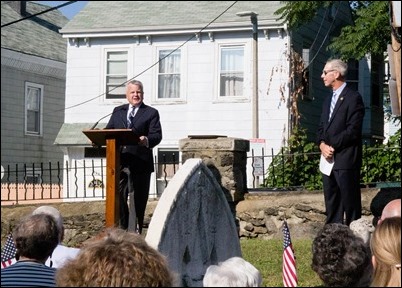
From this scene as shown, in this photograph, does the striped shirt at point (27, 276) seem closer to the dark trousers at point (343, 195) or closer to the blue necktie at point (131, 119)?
the dark trousers at point (343, 195)

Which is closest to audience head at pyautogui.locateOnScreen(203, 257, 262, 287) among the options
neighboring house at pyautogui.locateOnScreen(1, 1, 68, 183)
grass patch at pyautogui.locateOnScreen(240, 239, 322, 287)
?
grass patch at pyautogui.locateOnScreen(240, 239, 322, 287)

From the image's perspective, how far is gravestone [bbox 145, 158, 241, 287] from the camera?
7.71m

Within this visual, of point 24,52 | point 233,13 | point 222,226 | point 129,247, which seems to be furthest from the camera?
point 24,52

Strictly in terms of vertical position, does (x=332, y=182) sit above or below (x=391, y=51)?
below

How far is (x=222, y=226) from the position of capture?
339 inches

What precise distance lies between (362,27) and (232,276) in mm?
10908

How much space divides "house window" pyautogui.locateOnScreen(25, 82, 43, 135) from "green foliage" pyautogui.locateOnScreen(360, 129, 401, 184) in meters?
14.4

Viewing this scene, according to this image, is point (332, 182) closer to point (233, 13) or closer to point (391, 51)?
point (391, 51)

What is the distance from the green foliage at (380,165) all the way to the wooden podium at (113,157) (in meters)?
6.54

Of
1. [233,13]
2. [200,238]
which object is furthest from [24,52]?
[200,238]

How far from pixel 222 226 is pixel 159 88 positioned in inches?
625

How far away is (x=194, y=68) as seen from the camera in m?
23.8

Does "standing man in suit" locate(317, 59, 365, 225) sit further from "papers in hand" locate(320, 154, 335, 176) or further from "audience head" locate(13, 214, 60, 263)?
"audience head" locate(13, 214, 60, 263)

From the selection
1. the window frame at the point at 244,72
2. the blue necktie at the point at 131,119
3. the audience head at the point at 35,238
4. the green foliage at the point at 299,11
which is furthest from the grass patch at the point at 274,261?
the window frame at the point at 244,72
